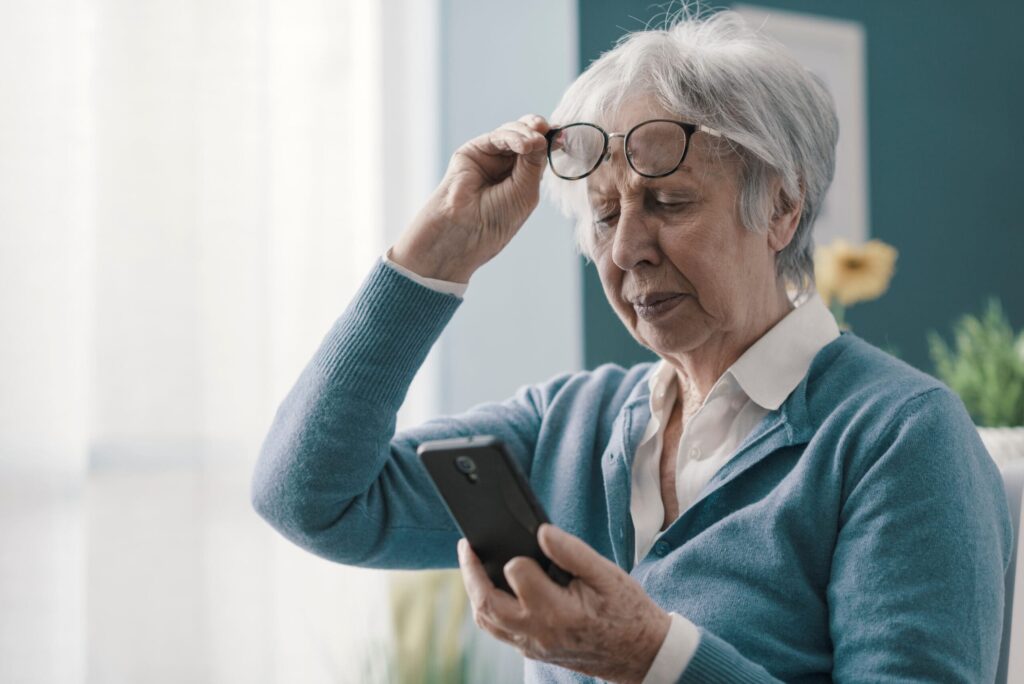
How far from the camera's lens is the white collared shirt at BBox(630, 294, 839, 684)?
1.22m

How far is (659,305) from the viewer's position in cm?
125

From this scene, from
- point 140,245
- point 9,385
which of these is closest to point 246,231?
point 140,245

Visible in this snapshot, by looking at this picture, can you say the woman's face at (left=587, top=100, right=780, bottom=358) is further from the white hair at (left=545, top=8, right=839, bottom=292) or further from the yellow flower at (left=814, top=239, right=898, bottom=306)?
the yellow flower at (left=814, top=239, right=898, bottom=306)

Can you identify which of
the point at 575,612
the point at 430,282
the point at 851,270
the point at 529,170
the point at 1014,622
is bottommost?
the point at 1014,622

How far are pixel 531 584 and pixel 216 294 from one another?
4.21 feet

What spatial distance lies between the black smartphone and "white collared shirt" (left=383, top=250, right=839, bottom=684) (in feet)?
1.00

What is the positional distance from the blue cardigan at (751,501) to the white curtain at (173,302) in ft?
2.28

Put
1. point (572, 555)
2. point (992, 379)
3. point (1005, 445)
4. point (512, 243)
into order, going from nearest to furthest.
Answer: point (572, 555)
point (1005, 445)
point (992, 379)
point (512, 243)

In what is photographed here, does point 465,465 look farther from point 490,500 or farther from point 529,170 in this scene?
point 529,170

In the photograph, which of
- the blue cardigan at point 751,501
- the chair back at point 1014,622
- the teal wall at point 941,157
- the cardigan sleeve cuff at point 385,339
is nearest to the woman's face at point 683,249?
the blue cardigan at point 751,501

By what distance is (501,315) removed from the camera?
7.90 feet

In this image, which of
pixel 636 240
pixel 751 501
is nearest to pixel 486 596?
pixel 751 501

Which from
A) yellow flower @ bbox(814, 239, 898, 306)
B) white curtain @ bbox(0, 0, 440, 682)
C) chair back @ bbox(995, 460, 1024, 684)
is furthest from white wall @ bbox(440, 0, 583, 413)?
chair back @ bbox(995, 460, 1024, 684)

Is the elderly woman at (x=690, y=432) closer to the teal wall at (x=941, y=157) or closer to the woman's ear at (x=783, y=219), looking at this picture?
the woman's ear at (x=783, y=219)
